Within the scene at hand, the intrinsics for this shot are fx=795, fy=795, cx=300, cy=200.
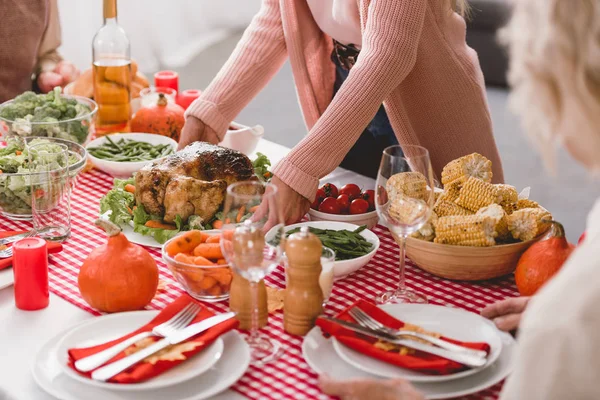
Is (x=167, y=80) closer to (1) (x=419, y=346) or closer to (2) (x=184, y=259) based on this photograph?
(2) (x=184, y=259)

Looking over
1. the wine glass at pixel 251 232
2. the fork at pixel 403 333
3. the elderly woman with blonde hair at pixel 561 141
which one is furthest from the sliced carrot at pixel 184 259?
the elderly woman with blonde hair at pixel 561 141

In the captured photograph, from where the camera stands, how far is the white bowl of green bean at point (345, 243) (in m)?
1.55

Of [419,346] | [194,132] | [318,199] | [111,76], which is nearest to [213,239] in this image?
[318,199]

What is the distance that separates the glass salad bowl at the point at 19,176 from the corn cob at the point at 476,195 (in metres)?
0.90

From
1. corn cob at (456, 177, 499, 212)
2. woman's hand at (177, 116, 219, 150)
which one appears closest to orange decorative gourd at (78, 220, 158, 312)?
corn cob at (456, 177, 499, 212)

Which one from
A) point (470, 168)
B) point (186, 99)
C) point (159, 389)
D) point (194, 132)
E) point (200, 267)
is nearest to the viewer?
point (159, 389)

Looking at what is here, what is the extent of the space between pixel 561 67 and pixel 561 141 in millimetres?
112

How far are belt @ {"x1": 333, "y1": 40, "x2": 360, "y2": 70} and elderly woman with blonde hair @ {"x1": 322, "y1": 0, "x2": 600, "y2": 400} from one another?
3.73 ft

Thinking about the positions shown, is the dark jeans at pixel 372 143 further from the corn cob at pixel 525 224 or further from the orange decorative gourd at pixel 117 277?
the orange decorative gourd at pixel 117 277

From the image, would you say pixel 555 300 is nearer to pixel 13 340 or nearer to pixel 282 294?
pixel 282 294

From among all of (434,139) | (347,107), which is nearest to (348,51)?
(434,139)

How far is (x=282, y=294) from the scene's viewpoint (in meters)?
1.50

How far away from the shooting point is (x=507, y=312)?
53.9 inches

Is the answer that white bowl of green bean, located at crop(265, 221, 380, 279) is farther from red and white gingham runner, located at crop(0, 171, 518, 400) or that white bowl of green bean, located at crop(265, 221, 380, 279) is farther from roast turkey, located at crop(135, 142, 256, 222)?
roast turkey, located at crop(135, 142, 256, 222)
